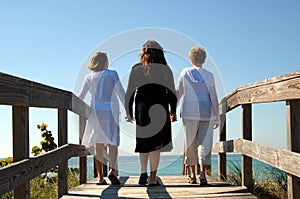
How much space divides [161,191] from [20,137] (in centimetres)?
204

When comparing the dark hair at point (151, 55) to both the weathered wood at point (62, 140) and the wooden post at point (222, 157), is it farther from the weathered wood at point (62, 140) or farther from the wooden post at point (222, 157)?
the wooden post at point (222, 157)

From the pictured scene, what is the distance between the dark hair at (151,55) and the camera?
5.59 m

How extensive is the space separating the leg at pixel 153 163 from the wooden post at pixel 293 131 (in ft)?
6.63

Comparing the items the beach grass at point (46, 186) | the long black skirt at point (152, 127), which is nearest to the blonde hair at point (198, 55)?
the long black skirt at point (152, 127)

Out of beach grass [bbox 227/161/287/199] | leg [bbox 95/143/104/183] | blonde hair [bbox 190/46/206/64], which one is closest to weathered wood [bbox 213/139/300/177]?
beach grass [bbox 227/161/287/199]

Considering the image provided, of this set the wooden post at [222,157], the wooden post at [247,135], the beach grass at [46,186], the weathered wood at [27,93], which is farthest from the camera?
the wooden post at [222,157]

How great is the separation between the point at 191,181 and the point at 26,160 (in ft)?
8.99

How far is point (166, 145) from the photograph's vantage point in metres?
5.74

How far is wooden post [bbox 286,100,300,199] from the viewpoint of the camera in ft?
12.2

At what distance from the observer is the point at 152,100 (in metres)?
5.62

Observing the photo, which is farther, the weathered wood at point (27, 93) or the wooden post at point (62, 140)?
the wooden post at point (62, 140)

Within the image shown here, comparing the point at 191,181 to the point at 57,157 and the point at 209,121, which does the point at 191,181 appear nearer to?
the point at 209,121

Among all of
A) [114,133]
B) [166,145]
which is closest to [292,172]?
[166,145]

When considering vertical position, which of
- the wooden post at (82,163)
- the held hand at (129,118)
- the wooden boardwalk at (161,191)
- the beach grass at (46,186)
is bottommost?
the beach grass at (46,186)
